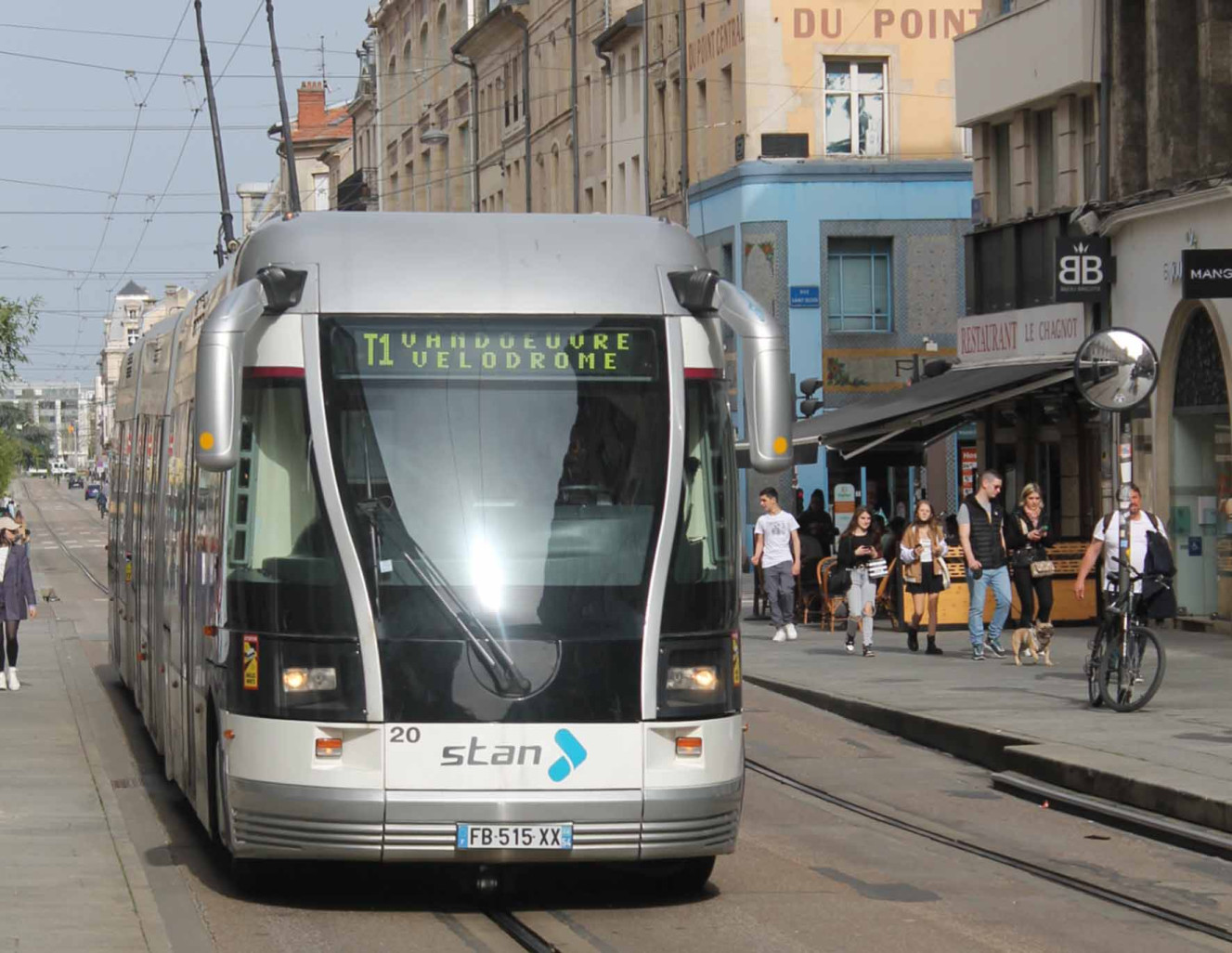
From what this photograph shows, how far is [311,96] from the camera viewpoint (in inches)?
4840

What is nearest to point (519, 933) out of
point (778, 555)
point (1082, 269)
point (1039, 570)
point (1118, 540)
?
point (1118, 540)

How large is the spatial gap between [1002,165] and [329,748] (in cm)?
2530

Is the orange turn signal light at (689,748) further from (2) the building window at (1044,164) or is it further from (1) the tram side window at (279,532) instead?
(2) the building window at (1044,164)

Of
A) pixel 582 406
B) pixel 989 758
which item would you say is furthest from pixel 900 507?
pixel 582 406

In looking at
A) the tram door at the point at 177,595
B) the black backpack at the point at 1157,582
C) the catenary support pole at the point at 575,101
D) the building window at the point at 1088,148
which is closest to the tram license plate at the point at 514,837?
the tram door at the point at 177,595

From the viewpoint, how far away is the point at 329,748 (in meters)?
9.30

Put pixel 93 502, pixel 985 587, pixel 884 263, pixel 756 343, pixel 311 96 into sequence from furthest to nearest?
pixel 93 502
pixel 311 96
pixel 884 263
pixel 985 587
pixel 756 343

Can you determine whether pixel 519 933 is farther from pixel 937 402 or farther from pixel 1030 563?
pixel 937 402

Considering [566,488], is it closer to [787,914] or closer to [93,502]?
[787,914]

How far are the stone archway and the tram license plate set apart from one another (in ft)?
56.9

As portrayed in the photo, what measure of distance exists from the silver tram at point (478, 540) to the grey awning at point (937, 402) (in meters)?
17.8

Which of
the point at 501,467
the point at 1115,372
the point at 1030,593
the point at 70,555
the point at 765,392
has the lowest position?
the point at 70,555

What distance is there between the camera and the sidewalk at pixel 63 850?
8883mm

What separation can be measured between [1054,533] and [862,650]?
7837 mm
